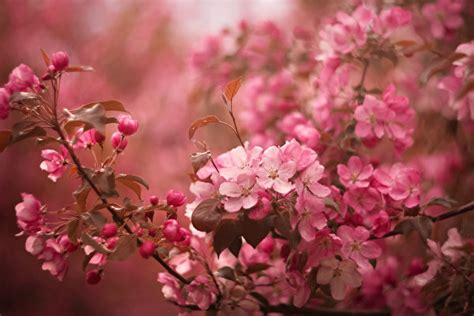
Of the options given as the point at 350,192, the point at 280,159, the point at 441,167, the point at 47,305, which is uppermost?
the point at 280,159

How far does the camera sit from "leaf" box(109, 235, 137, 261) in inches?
24.8

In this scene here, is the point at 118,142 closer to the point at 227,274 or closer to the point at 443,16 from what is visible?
the point at 227,274

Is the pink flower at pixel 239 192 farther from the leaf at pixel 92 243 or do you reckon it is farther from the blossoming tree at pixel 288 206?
the leaf at pixel 92 243

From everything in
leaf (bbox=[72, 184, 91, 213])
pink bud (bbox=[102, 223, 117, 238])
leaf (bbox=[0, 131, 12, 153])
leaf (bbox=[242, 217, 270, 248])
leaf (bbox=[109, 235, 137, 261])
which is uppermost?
leaf (bbox=[0, 131, 12, 153])

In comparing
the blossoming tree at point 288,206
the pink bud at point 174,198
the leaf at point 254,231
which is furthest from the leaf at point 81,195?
the leaf at point 254,231

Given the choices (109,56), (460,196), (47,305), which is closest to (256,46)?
(460,196)

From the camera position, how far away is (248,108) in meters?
1.19

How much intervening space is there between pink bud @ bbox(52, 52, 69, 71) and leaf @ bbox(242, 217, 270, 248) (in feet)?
1.01

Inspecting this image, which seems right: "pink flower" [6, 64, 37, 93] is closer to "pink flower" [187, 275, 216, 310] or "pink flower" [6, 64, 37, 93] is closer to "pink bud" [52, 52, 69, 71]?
"pink bud" [52, 52, 69, 71]

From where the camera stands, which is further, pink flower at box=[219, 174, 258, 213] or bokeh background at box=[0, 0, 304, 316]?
bokeh background at box=[0, 0, 304, 316]

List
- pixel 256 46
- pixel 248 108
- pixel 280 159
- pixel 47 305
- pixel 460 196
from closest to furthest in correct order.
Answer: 1. pixel 280 159
2. pixel 460 196
3. pixel 248 108
4. pixel 256 46
5. pixel 47 305

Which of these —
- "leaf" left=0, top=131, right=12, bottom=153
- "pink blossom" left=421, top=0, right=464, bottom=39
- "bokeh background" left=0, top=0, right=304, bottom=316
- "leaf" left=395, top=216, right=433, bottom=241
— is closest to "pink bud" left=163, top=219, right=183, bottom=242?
"leaf" left=0, top=131, right=12, bottom=153

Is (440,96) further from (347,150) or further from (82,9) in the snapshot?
(82,9)

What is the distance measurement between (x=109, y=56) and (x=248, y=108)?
94 centimetres
